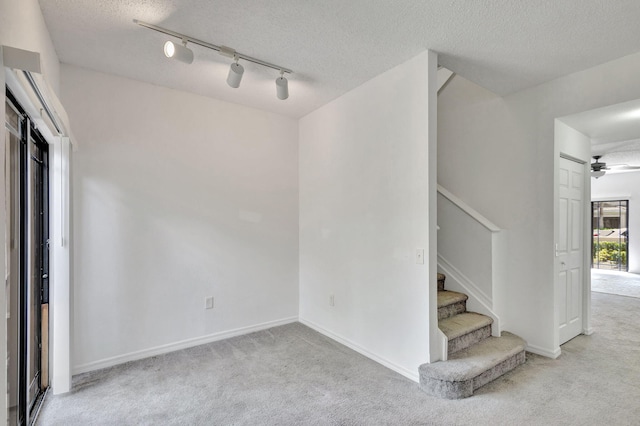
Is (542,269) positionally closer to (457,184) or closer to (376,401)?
(457,184)

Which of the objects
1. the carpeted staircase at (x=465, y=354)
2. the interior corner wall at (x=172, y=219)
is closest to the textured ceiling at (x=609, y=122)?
the carpeted staircase at (x=465, y=354)

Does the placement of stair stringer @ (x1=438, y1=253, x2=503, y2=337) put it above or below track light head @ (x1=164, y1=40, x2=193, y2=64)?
below

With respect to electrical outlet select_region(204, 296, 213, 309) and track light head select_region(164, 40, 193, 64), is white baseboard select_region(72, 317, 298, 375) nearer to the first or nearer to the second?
electrical outlet select_region(204, 296, 213, 309)

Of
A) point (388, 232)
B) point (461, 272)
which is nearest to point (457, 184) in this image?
point (461, 272)

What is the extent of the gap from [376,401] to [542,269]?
2051 millimetres

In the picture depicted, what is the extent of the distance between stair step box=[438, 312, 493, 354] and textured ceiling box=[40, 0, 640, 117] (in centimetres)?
225

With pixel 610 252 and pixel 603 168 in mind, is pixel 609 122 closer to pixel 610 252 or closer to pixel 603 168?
pixel 603 168

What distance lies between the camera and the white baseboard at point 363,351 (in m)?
2.56

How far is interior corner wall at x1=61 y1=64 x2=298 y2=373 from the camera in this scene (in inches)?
108

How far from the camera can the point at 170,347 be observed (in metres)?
3.09

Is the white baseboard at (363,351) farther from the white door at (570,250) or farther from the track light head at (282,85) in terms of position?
the track light head at (282,85)

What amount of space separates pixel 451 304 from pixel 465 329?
1.21ft

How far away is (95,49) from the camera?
244 cm

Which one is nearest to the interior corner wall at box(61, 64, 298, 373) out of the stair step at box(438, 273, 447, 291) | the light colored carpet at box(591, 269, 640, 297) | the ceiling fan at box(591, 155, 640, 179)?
the stair step at box(438, 273, 447, 291)
